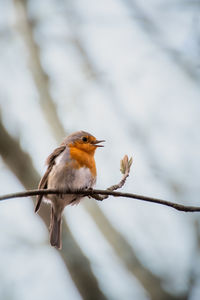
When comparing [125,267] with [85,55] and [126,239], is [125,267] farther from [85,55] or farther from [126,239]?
[85,55]

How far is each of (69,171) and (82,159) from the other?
0.20m

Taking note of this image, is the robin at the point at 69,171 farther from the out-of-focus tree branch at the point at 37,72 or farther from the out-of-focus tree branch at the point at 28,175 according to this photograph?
the out-of-focus tree branch at the point at 37,72

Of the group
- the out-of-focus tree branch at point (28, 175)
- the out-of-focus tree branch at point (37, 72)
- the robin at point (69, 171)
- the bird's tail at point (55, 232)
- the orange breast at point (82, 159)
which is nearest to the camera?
the robin at point (69, 171)

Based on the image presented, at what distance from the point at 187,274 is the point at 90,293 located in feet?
4.19

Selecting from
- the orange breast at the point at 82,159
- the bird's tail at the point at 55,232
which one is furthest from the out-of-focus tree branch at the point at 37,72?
the orange breast at the point at 82,159

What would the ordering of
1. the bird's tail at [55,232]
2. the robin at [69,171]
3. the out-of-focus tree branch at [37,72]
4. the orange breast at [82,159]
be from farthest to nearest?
the out-of-focus tree branch at [37,72] < the bird's tail at [55,232] < the orange breast at [82,159] < the robin at [69,171]

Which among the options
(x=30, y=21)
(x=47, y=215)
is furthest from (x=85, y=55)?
(x=47, y=215)

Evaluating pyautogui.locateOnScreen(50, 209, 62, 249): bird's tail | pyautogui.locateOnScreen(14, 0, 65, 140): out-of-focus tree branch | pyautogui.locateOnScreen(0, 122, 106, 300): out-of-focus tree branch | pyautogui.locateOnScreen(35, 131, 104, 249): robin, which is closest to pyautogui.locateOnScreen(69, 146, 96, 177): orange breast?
pyautogui.locateOnScreen(35, 131, 104, 249): robin

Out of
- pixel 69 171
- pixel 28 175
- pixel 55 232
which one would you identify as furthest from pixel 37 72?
pixel 69 171

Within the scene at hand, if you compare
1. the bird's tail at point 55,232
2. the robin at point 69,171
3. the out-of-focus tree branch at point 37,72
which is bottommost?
the bird's tail at point 55,232

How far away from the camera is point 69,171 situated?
4.31 metres

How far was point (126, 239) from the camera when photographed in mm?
6762

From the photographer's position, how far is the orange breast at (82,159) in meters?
4.38

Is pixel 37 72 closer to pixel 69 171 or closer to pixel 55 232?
pixel 55 232
